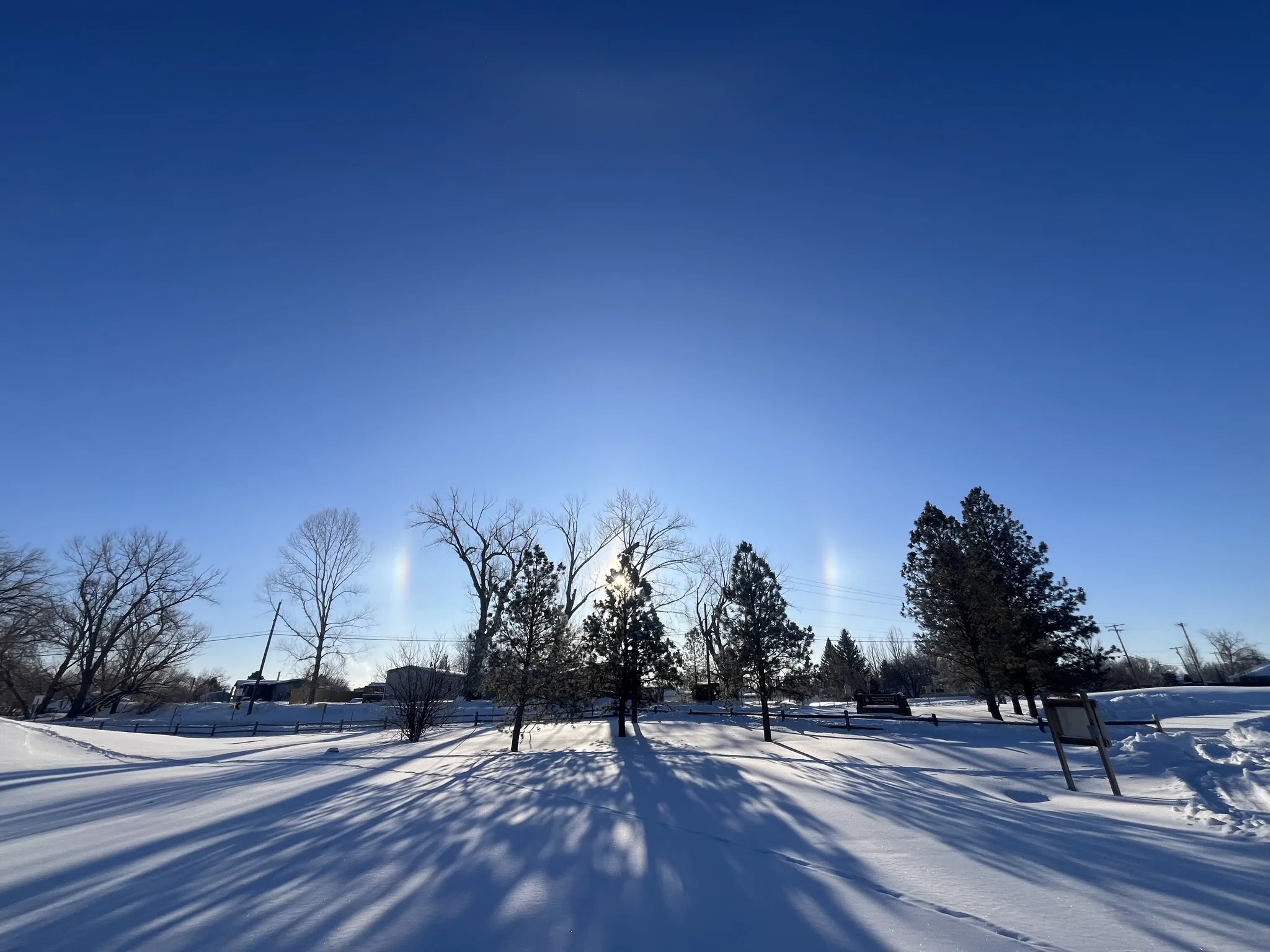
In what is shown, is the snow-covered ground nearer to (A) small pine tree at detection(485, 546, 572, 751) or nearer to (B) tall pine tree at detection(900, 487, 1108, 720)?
(A) small pine tree at detection(485, 546, 572, 751)

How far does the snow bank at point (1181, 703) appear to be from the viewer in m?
28.2

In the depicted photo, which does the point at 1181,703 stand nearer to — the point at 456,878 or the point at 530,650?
the point at 530,650

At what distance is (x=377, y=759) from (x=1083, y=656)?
33755 mm

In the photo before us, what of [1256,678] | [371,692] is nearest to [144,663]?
[371,692]

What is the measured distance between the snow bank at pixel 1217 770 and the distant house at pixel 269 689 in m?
65.8

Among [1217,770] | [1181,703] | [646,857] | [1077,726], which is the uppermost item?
[1181,703]

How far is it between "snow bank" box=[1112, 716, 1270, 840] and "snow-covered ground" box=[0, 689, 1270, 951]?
63 mm

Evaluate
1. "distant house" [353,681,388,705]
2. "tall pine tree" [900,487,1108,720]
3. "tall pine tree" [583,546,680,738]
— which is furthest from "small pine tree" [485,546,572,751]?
"distant house" [353,681,388,705]

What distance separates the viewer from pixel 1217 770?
1008cm

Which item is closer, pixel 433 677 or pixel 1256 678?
pixel 433 677

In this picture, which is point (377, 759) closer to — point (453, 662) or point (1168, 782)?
point (1168, 782)

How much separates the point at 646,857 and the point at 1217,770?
1121cm

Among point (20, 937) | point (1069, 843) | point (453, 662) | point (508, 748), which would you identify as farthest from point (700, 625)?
point (20, 937)

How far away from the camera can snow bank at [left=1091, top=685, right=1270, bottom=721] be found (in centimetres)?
2817
